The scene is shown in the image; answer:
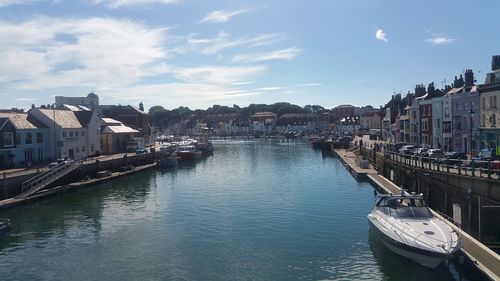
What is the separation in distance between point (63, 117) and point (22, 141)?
14132mm

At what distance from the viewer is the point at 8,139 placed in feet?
203

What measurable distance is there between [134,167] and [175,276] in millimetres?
58219

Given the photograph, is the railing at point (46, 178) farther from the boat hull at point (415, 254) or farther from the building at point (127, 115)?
the building at point (127, 115)

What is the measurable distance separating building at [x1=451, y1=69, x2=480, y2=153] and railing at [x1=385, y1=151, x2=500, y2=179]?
595 inches

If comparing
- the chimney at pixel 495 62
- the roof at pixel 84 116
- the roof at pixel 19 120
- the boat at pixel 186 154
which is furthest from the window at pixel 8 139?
the chimney at pixel 495 62

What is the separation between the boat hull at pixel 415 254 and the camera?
23719mm

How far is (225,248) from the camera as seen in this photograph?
102 ft

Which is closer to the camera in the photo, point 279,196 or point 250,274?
point 250,274

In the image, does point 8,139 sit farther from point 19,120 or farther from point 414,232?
point 414,232

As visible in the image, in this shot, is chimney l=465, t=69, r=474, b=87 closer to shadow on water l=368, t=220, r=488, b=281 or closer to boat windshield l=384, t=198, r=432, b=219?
boat windshield l=384, t=198, r=432, b=219

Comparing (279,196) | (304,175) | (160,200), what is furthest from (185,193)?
(304,175)

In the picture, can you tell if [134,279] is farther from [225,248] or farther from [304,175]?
[304,175]

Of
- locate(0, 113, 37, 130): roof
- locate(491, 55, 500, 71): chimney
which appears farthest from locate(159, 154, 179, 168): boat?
locate(491, 55, 500, 71): chimney

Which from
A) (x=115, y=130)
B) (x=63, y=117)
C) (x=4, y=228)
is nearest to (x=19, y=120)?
(x=63, y=117)
